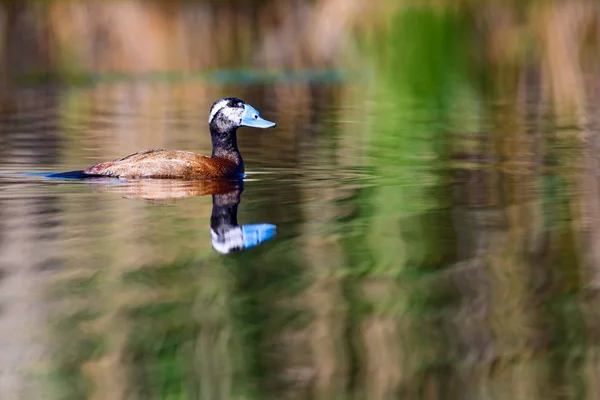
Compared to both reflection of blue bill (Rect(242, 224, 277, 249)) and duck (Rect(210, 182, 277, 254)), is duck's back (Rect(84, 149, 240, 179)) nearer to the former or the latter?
duck (Rect(210, 182, 277, 254))

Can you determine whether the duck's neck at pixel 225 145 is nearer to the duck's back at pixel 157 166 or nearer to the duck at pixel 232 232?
the duck's back at pixel 157 166

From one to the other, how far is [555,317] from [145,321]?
129 cm

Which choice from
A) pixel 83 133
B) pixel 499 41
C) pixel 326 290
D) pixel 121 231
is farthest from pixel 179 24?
pixel 326 290

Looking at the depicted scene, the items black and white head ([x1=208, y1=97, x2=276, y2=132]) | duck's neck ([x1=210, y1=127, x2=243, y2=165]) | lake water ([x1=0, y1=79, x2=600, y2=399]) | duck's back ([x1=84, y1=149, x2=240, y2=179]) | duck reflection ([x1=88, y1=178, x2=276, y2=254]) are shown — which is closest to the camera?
lake water ([x1=0, y1=79, x2=600, y2=399])

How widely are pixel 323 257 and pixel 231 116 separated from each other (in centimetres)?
330

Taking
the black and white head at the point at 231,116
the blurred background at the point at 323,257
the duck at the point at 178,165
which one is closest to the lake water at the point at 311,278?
the blurred background at the point at 323,257

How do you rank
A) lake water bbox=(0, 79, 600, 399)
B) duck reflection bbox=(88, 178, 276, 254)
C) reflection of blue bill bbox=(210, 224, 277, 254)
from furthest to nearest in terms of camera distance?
1. duck reflection bbox=(88, 178, 276, 254)
2. reflection of blue bill bbox=(210, 224, 277, 254)
3. lake water bbox=(0, 79, 600, 399)

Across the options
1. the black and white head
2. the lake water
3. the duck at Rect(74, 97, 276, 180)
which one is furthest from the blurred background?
the black and white head

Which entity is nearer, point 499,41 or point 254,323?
point 254,323

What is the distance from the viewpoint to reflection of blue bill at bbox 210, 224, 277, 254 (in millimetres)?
5348

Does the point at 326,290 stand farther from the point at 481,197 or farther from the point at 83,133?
the point at 83,133

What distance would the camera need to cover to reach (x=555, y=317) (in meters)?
4.21

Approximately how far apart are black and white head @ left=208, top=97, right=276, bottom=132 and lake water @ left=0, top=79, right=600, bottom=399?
0.32 meters

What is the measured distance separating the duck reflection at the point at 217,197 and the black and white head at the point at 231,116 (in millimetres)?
693
